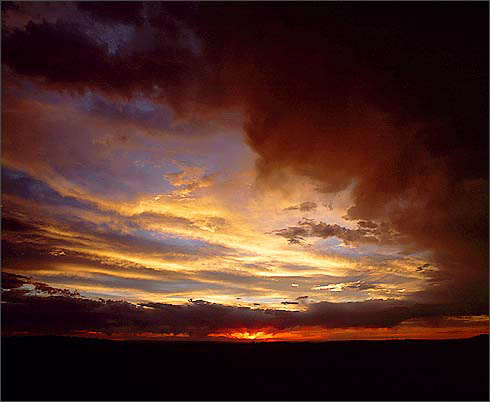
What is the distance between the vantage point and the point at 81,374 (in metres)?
24.7

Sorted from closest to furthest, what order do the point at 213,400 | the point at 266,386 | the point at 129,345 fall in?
the point at 213,400, the point at 266,386, the point at 129,345

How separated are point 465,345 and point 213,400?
4691 cm

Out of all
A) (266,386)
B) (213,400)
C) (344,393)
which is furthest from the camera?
(266,386)

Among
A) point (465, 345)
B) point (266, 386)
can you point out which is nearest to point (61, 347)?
point (266, 386)

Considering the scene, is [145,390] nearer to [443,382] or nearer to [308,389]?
[308,389]

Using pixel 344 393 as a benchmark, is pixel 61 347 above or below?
above

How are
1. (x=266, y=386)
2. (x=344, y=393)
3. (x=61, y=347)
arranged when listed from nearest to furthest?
(x=344, y=393), (x=266, y=386), (x=61, y=347)

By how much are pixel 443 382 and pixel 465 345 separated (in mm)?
34851

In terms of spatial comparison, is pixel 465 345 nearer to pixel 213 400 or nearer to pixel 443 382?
pixel 443 382

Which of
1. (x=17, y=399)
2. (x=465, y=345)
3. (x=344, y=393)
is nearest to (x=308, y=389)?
(x=344, y=393)

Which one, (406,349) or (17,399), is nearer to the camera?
(17,399)

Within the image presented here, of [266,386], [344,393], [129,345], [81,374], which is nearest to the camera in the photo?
[344,393]

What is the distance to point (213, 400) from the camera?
17344mm

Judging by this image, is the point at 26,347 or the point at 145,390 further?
the point at 26,347
